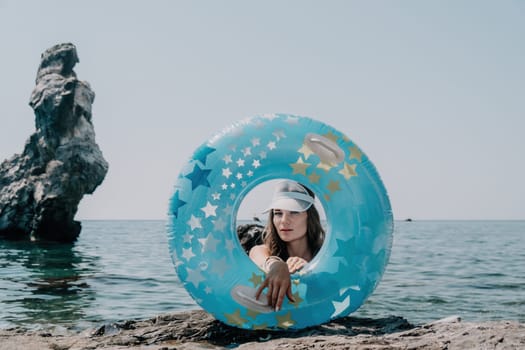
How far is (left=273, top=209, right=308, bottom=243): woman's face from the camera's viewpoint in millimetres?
3965

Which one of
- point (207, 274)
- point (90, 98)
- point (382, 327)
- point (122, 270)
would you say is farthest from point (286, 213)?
point (90, 98)

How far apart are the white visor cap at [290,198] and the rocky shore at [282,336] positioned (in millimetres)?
849

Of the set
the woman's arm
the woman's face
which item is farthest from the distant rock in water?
the woman's arm

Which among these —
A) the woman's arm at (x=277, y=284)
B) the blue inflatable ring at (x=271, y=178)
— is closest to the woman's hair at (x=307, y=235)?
the blue inflatable ring at (x=271, y=178)

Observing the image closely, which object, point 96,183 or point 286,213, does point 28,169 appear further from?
point 286,213

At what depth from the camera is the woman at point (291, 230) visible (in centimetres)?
391

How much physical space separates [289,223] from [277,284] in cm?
53

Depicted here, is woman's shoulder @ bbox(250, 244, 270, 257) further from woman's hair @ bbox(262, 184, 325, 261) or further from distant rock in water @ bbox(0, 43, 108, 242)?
distant rock in water @ bbox(0, 43, 108, 242)

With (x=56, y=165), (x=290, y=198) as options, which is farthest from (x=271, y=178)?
(x=56, y=165)

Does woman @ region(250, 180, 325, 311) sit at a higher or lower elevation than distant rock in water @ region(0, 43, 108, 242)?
lower

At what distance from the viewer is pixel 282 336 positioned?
143 inches

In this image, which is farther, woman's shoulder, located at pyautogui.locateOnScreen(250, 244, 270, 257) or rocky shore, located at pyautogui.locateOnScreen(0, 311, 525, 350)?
woman's shoulder, located at pyautogui.locateOnScreen(250, 244, 270, 257)

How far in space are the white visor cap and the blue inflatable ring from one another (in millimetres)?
149

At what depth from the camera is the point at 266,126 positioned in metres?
3.81
